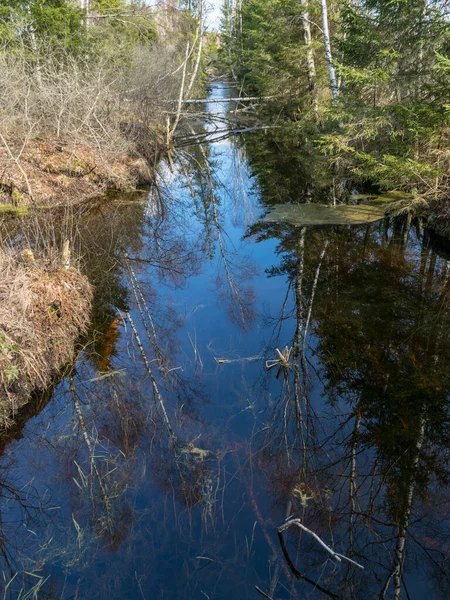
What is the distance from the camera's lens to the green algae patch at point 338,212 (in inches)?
442

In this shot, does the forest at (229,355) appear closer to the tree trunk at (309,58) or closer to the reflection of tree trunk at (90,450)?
the reflection of tree trunk at (90,450)

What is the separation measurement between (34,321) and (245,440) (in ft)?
9.96

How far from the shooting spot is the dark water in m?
3.94

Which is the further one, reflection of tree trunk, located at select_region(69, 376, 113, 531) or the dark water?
reflection of tree trunk, located at select_region(69, 376, 113, 531)

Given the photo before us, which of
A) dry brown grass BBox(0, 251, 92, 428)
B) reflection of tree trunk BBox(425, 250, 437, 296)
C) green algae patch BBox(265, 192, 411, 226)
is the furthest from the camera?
green algae patch BBox(265, 192, 411, 226)

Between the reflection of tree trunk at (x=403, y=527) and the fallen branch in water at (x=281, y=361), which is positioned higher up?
the fallen branch in water at (x=281, y=361)

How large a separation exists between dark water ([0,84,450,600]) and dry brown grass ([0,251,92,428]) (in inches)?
11.1

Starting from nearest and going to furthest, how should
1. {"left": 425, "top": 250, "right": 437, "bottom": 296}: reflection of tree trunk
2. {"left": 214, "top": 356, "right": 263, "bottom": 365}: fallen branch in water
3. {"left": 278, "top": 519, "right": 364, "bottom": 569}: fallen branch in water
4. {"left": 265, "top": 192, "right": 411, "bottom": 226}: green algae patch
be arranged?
{"left": 278, "top": 519, "right": 364, "bottom": 569}: fallen branch in water < {"left": 214, "top": 356, "right": 263, "bottom": 365}: fallen branch in water < {"left": 425, "top": 250, "right": 437, "bottom": 296}: reflection of tree trunk < {"left": 265, "top": 192, "right": 411, "bottom": 226}: green algae patch

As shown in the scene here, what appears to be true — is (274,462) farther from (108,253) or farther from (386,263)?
(108,253)

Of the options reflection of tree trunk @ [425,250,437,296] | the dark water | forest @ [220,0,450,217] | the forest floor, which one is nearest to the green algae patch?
forest @ [220,0,450,217]

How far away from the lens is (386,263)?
919cm

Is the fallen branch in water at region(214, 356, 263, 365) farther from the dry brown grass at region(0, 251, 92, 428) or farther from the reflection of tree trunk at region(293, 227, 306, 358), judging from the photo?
the dry brown grass at region(0, 251, 92, 428)

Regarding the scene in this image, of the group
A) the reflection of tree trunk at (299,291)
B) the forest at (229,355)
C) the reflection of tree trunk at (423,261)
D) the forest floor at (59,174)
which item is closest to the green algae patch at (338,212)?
the forest at (229,355)

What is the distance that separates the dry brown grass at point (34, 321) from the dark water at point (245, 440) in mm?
281
